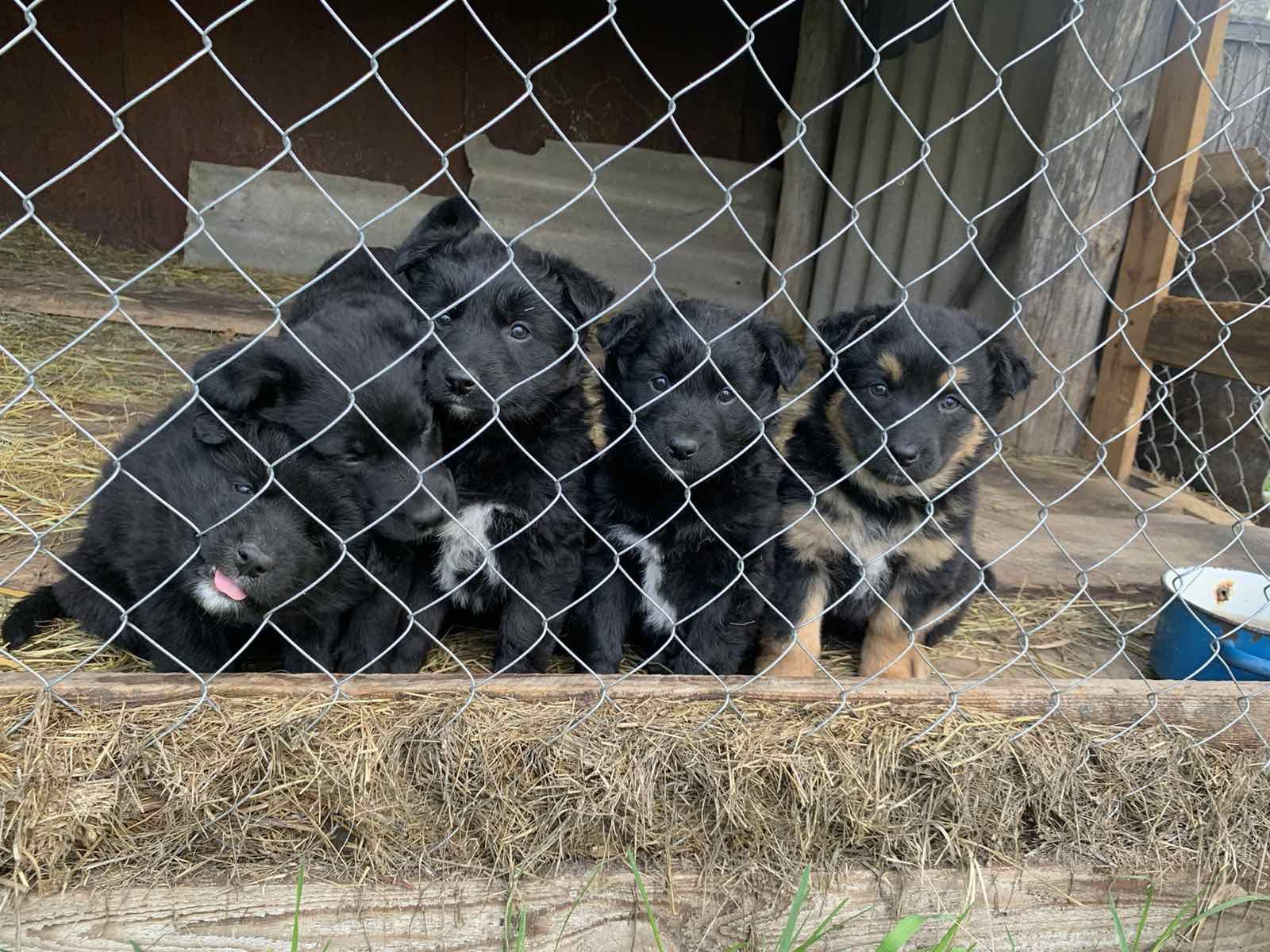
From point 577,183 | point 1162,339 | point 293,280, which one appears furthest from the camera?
point 577,183

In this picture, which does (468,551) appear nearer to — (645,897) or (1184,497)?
(645,897)

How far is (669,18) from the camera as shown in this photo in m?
7.89

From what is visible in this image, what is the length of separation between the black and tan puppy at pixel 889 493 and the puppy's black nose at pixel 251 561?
1.54 metres

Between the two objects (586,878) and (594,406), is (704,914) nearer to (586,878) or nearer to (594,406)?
(586,878)

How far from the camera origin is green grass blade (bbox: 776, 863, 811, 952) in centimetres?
203

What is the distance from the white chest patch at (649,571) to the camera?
2.98 metres

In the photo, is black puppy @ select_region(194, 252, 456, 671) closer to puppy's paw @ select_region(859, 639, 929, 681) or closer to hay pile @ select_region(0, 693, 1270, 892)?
hay pile @ select_region(0, 693, 1270, 892)

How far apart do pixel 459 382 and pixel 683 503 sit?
78 centimetres

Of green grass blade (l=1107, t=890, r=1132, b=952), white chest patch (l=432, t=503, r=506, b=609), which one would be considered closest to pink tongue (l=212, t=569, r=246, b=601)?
white chest patch (l=432, t=503, r=506, b=609)

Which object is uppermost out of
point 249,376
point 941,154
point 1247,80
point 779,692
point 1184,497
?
point 1247,80

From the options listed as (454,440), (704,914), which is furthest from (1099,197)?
(704,914)

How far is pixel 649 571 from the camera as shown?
302 cm

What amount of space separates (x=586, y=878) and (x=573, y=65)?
7339 millimetres

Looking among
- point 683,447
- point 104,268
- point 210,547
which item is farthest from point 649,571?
point 104,268
